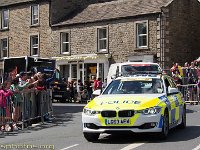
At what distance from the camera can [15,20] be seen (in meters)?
40.1

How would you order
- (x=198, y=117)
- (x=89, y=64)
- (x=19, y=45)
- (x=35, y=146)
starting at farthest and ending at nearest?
(x=19, y=45) → (x=89, y=64) → (x=198, y=117) → (x=35, y=146)

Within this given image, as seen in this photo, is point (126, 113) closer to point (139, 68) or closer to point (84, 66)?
point (139, 68)

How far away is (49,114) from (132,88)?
6352 millimetres

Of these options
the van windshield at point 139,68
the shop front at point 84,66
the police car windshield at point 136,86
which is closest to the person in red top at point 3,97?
the police car windshield at point 136,86

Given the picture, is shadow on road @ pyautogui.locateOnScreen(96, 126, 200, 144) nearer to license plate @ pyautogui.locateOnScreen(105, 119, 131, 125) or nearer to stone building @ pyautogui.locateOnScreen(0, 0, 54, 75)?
license plate @ pyautogui.locateOnScreen(105, 119, 131, 125)

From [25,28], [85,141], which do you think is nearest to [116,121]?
[85,141]

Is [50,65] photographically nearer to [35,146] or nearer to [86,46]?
[86,46]

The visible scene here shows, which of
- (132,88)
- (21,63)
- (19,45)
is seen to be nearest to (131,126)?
(132,88)

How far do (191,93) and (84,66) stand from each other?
41.5 ft

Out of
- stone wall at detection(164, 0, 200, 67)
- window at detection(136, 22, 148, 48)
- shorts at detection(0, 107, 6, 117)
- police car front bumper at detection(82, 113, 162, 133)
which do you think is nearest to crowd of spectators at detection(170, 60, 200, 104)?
stone wall at detection(164, 0, 200, 67)

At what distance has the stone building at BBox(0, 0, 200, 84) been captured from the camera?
31.8 m

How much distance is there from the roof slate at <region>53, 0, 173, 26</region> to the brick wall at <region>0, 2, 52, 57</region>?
179 centimetres

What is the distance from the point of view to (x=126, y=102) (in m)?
11.0

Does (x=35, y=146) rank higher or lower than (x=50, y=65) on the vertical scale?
lower
